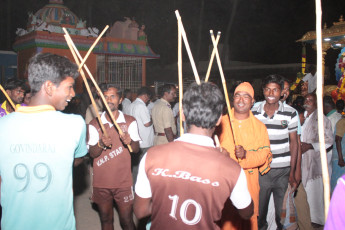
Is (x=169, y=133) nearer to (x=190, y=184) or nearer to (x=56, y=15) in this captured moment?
(x=190, y=184)

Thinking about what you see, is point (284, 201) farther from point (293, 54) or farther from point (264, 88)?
point (293, 54)

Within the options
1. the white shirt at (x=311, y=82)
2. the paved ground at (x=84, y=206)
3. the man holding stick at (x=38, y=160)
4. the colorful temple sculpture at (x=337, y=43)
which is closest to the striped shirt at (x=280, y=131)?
the paved ground at (x=84, y=206)

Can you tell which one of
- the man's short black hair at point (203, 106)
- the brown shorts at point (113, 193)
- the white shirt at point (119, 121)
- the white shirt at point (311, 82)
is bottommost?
the brown shorts at point (113, 193)

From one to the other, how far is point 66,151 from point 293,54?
26.7 meters

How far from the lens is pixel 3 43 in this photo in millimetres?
25078

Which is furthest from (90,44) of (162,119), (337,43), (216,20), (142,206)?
(216,20)

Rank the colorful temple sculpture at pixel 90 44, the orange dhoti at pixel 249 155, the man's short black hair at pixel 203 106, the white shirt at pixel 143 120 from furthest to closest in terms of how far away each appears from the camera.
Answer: the colorful temple sculpture at pixel 90 44, the white shirt at pixel 143 120, the orange dhoti at pixel 249 155, the man's short black hair at pixel 203 106

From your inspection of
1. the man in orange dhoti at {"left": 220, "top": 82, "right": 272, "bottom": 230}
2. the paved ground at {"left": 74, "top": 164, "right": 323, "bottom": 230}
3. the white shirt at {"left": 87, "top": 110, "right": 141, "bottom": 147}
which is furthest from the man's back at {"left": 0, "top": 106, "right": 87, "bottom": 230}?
the paved ground at {"left": 74, "top": 164, "right": 323, "bottom": 230}

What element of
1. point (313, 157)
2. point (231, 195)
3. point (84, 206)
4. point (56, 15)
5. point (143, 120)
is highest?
point (56, 15)

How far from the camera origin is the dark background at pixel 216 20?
2038 cm

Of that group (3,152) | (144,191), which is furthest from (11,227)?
(144,191)

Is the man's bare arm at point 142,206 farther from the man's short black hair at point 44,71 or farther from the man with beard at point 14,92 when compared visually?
the man with beard at point 14,92

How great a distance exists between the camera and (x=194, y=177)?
1.94 m

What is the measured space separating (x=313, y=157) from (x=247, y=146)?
1.84 meters
